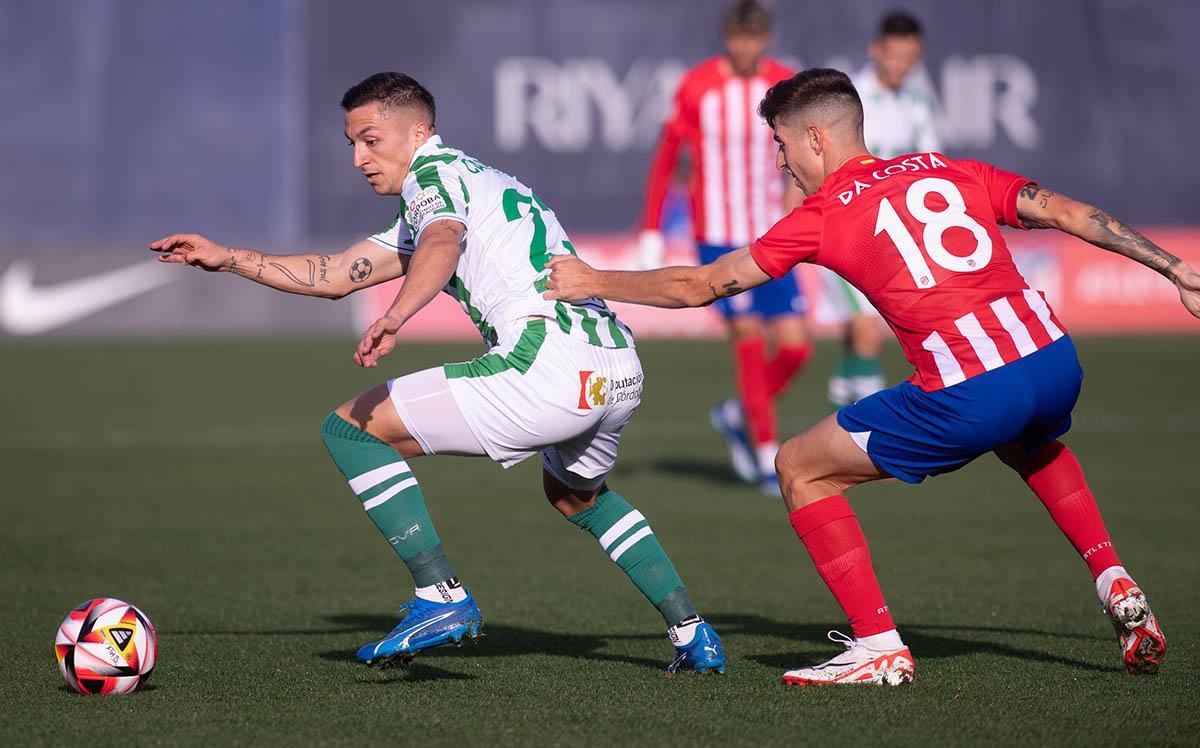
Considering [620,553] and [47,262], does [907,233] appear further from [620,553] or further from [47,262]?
[47,262]

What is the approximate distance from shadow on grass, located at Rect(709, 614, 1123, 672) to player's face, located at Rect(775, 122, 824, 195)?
5.29 ft

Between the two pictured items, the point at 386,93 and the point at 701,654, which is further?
the point at 386,93

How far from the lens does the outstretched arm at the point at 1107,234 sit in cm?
466

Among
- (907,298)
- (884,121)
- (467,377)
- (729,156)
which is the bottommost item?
(467,377)

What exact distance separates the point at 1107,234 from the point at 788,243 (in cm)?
95

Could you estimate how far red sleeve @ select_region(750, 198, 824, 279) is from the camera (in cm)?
462

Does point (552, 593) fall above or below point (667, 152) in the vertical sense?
below

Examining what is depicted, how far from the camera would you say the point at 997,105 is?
2344 cm

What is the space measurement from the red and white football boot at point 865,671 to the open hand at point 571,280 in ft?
4.41

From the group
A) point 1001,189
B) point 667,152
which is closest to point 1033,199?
point 1001,189

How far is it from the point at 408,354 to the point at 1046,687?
14.0 metres

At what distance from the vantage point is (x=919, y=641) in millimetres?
5594

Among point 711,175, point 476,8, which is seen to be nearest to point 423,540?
point 711,175

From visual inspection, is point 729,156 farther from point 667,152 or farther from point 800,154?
point 800,154
